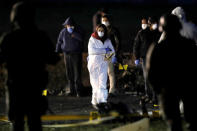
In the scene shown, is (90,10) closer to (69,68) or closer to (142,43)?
(69,68)

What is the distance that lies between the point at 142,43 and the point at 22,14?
6479 mm

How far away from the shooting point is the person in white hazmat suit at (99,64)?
11555mm

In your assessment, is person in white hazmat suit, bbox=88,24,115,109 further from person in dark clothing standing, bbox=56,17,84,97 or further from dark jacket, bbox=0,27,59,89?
dark jacket, bbox=0,27,59,89

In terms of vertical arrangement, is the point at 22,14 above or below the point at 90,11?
below

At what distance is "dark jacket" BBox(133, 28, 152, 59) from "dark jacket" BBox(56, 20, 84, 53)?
2.44m

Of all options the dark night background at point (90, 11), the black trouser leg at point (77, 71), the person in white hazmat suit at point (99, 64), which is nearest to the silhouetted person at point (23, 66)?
the person in white hazmat suit at point (99, 64)

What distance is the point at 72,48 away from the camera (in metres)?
14.7

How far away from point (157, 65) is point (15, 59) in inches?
74.5

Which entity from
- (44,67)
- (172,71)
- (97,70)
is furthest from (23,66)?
(97,70)

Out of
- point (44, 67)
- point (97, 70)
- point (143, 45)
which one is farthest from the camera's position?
point (143, 45)

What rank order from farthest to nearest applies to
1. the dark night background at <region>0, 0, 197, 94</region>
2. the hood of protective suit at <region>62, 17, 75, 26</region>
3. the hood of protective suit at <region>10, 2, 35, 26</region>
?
1. the dark night background at <region>0, 0, 197, 94</region>
2. the hood of protective suit at <region>62, 17, 75, 26</region>
3. the hood of protective suit at <region>10, 2, 35, 26</region>

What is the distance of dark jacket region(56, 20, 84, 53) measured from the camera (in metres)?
14.6

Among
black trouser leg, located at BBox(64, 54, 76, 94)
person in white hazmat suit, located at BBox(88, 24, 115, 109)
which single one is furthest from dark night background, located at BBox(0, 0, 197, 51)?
person in white hazmat suit, located at BBox(88, 24, 115, 109)

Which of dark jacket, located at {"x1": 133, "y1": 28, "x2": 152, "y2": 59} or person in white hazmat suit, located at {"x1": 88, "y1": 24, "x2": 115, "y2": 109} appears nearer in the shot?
person in white hazmat suit, located at {"x1": 88, "y1": 24, "x2": 115, "y2": 109}
